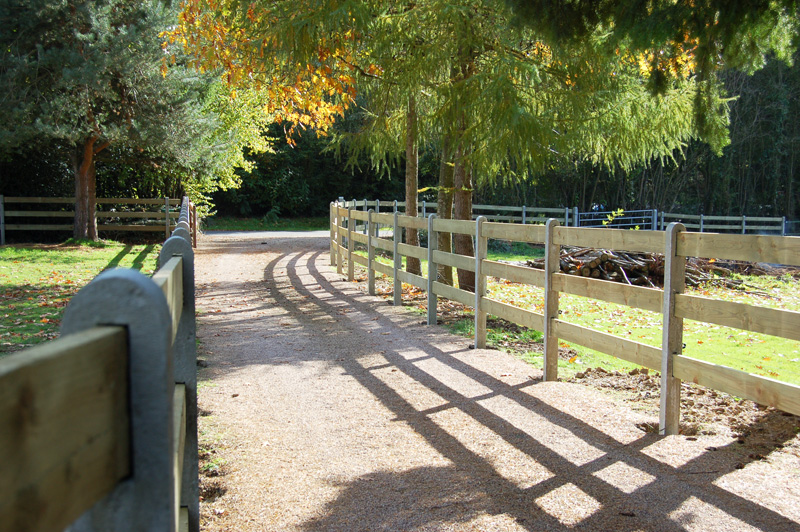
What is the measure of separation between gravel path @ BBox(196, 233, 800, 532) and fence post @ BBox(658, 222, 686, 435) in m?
0.18

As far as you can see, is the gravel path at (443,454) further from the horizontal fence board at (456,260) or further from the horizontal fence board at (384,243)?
the horizontal fence board at (384,243)

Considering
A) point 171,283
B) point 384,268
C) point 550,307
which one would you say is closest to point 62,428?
point 171,283

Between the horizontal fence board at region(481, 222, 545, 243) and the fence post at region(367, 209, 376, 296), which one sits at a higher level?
the horizontal fence board at region(481, 222, 545, 243)

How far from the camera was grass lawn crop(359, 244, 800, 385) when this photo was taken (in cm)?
757

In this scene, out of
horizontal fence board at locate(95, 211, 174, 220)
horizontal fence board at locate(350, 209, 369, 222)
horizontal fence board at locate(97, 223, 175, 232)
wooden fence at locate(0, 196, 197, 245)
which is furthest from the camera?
horizontal fence board at locate(97, 223, 175, 232)

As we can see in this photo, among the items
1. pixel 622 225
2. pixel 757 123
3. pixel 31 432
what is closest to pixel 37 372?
pixel 31 432

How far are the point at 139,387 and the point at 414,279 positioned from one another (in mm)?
8916

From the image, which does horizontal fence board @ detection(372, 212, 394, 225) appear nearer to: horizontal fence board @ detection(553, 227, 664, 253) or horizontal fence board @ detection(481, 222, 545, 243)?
horizontal fence board @ detection(481, 222, 545, 243)

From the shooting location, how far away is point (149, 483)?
117 cm

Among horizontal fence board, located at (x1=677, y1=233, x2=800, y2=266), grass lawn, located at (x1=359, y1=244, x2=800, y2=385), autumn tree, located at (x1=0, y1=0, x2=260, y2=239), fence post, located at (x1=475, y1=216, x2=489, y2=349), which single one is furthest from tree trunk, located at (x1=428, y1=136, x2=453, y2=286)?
autumn tree, located at (x1=0, y1=0, x2=260, y2=239)

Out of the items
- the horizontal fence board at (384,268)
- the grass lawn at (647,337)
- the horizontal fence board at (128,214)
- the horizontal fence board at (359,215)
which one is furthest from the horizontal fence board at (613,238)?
the horizontal fence board at (128,214)

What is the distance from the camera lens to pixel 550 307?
21.3ft

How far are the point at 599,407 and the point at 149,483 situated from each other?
5007mm

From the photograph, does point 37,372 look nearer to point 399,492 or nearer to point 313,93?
point 399,492
